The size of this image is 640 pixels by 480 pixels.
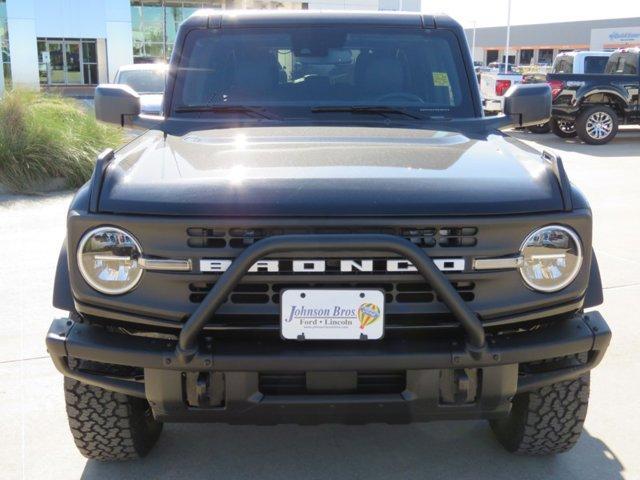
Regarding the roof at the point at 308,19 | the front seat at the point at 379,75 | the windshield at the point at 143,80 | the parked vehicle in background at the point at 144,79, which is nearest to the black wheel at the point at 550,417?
the front seat at the point at 379,75

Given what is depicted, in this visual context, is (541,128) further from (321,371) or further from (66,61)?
(66,61)

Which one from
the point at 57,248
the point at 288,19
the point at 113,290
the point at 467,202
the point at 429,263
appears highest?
the point at 288,19

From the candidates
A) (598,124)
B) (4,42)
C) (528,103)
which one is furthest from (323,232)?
(4,42)

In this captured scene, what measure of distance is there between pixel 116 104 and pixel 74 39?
32573mm

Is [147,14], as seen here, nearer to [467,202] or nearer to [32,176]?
[32,176]

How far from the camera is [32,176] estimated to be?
9305 mm

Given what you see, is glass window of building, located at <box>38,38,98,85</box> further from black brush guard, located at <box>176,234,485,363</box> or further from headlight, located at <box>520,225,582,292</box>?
headlight, located at <box>520,225,582,292</box>

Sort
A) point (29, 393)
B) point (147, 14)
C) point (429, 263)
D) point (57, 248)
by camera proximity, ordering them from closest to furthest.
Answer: point (429, 263) → point (29, 393) → point (57, 248) → point (147, 14)

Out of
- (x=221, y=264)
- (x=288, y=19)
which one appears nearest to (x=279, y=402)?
(x=221, y=264)

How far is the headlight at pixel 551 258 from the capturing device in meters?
2.49

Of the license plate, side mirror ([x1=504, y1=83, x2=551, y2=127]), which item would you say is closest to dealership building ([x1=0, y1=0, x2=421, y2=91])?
side mirror ([x1=504, y1=83, x2=551, y2=127])

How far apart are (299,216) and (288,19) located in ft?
6.28

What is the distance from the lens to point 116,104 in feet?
12.7

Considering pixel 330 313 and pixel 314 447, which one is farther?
pixel 314 447
